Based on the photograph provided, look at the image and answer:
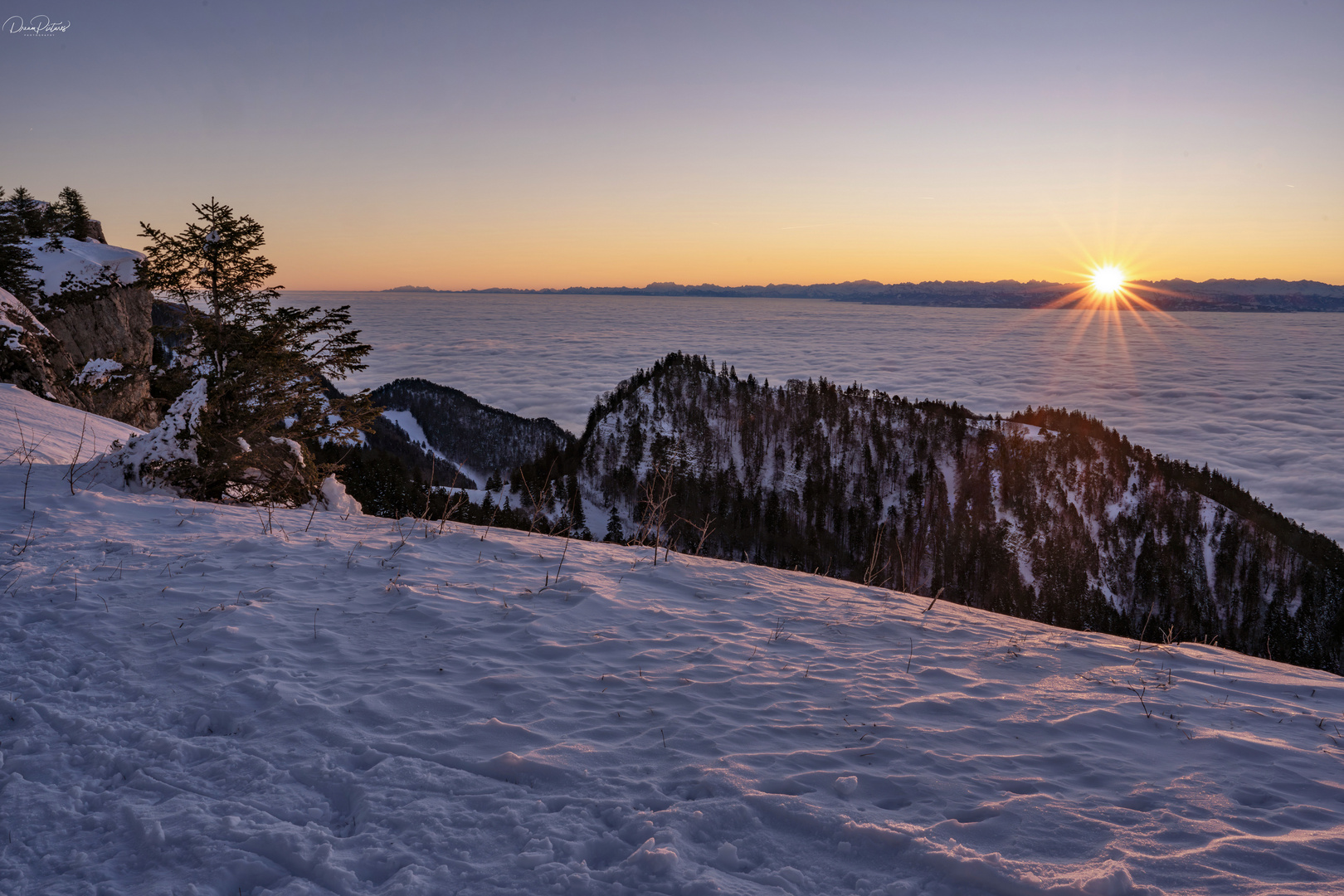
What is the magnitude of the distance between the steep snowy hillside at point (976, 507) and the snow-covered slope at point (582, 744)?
8812cm

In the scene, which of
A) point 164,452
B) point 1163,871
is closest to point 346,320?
point 164,452

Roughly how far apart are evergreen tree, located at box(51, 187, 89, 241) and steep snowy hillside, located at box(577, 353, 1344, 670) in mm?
72594

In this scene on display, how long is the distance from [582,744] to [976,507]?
458ft

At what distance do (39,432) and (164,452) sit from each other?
3.18m

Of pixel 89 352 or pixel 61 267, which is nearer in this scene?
pixel 89 352

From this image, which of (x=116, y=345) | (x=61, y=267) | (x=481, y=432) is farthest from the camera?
(x=481, y=432)

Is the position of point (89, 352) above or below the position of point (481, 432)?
above

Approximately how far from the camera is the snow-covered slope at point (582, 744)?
3.16 metres

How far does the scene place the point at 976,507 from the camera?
129 meters

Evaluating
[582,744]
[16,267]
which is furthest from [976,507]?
[582,744]

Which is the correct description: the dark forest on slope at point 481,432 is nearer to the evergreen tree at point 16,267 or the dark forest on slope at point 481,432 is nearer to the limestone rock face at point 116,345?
the limestone rock face at point 116,345

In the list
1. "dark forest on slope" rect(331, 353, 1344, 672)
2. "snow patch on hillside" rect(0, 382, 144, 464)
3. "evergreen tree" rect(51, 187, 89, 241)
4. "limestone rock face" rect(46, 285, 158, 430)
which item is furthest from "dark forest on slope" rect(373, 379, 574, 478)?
"snow patch on hillside" rect(0, 382, 144, 464)

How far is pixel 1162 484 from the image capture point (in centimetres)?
13012

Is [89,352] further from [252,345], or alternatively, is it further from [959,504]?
[959,504]
